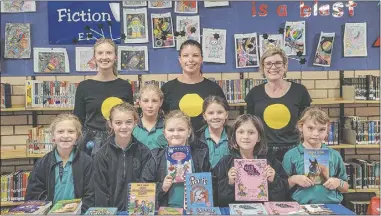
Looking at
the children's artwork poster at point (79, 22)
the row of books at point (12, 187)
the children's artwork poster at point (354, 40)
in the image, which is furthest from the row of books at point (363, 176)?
the row of books at point (12, 187)

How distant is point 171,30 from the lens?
4.73 meters

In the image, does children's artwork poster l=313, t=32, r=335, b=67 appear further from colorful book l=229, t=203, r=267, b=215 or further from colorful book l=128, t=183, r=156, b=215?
colorful book l=128, t=183, r=156, b=215

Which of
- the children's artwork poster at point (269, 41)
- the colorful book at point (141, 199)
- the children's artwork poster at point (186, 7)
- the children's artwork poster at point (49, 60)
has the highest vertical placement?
the children's artwork poster at point (186, 7)

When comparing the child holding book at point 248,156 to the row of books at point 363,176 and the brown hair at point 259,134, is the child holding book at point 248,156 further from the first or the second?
the row of books at point 363,176

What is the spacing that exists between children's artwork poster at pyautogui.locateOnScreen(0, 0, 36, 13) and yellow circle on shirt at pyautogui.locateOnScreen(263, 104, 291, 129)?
307 cm

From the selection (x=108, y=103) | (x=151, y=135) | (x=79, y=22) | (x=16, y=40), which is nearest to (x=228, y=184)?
(x=151, y=135)

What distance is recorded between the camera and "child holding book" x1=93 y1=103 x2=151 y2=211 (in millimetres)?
2469

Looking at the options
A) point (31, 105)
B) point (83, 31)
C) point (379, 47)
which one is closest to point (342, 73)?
point (379, 47)

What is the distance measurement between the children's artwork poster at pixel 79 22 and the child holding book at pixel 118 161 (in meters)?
2.29

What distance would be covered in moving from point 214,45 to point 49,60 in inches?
72.7

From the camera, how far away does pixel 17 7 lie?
4637 millimetres

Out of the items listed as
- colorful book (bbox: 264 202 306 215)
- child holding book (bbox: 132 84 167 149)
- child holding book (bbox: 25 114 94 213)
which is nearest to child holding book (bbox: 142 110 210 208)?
child holding book (bbox: 132 84 167 149)

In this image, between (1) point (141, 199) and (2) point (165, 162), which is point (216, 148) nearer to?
(2) point (165, 162)

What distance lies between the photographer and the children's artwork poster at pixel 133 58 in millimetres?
4707
